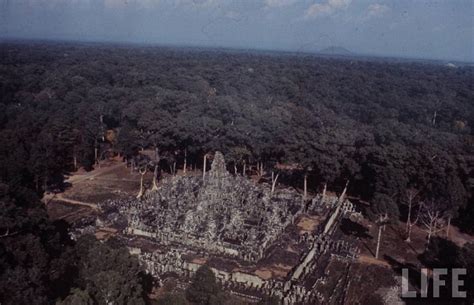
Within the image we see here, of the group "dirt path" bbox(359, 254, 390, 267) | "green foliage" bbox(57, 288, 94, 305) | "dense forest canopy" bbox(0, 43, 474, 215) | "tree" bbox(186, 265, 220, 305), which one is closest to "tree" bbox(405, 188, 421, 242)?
"dense forest canopy" bbox(0, 43, 474, 215)

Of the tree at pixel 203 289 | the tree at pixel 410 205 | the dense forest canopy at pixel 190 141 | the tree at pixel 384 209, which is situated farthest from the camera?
the tree at pixel 410 205

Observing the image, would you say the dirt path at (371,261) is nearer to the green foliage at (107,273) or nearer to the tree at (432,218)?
the tree at (432,218)

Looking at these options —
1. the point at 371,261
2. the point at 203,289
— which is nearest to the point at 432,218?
the point at 371,261

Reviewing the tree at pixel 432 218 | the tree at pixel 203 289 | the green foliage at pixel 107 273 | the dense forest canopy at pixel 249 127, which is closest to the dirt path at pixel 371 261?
the tree at pixel 432 218
